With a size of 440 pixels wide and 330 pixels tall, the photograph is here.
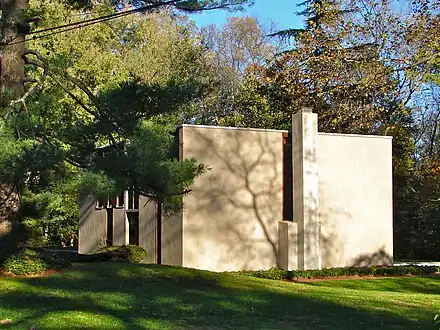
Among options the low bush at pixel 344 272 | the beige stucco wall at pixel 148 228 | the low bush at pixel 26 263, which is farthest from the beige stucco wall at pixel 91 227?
the low bush at pixel 26 263

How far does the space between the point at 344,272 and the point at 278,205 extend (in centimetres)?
292

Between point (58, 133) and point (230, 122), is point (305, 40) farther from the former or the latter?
point (58, 133)

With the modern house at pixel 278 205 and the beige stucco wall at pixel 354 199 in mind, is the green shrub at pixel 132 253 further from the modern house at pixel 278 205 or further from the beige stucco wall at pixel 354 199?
the beige stucco wall at pixel 354 199

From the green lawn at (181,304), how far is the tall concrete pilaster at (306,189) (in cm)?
632

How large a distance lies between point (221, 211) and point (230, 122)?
1055cm

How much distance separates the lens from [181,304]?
9.48 metres

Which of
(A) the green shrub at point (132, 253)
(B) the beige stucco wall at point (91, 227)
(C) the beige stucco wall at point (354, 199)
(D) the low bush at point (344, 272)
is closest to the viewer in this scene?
(D) the low bush at point (344, 272)

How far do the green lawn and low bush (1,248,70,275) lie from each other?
1.23 feet

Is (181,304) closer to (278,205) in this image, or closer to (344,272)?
(344,272)

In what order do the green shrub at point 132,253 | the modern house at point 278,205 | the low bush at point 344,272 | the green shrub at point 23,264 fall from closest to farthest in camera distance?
1. the green shrub at point 23,264
2. the low bush at point 344,272
3. the green shrub at point 132,253
4. the modern house at point 278,205

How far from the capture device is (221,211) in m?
19.1

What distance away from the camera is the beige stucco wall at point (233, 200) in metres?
18.7

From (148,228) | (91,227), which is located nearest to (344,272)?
(148,228)

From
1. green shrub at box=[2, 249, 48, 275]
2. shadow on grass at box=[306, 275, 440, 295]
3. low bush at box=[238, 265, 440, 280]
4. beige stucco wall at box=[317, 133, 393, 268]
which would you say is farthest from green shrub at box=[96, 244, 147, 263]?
green shrub at box=[2, 249, 48, 275]
